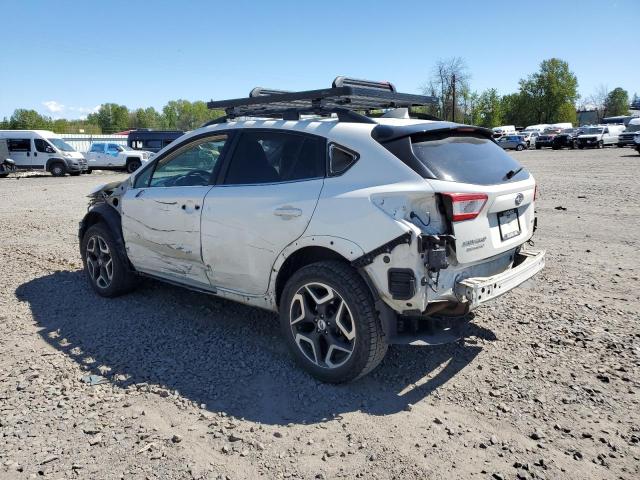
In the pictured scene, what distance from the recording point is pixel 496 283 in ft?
11.2

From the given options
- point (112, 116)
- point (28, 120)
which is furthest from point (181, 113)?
point (28, 120)

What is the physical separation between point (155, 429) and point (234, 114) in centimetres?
276

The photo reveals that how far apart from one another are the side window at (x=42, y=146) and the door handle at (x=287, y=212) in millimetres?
27790

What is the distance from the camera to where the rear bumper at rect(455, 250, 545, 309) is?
3.24 metres

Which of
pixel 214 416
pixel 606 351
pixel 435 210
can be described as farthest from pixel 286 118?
pixel 606 351

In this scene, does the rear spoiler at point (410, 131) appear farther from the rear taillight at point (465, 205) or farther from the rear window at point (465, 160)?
the rear taillight at point (465, 205)

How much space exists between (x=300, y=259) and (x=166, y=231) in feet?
4.86

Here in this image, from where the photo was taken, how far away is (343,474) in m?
2.68

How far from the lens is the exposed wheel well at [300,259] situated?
358 cm

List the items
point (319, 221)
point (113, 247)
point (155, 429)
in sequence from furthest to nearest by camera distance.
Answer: point (113, 247) < point (319, 221) < point (155, 429)

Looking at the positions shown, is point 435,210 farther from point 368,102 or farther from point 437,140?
point 368,102

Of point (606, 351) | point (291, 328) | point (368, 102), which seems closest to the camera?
point (291, 328)

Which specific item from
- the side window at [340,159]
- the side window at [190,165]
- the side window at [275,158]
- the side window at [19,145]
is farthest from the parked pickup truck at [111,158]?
the side window at [340,159]

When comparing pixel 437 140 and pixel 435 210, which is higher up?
pixel 437 140
